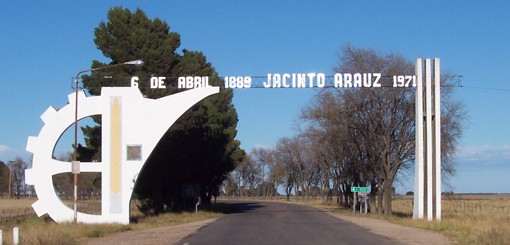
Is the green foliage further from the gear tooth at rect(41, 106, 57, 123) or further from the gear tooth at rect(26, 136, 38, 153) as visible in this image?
the gear tooth at rect(26, 136, 38, 153)

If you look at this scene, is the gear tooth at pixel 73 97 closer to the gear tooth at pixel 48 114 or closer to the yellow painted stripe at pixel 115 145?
the gear tooth at pixel 48 114

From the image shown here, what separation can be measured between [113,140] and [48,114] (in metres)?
4.31

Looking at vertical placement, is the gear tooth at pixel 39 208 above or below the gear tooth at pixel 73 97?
below

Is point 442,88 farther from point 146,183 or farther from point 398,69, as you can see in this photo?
point 146,183

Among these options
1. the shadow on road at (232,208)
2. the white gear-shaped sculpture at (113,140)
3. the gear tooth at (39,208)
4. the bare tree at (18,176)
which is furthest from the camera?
the bare tree at (18,176)

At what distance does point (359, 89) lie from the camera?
5666cm

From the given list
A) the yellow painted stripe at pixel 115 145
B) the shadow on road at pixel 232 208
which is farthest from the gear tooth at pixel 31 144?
the shadow on road at pixel 232 208

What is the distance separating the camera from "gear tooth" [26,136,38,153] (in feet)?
136

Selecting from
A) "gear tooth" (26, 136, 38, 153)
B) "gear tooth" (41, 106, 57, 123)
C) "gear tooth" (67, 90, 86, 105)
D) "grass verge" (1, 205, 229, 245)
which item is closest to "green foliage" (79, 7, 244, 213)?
"grass verge" (1, 205, 229, 245)

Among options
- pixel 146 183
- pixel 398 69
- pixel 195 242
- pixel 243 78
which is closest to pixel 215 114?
pixel 146 183

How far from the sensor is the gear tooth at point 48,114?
137ft

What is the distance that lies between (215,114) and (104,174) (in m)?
26.4

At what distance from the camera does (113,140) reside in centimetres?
4116

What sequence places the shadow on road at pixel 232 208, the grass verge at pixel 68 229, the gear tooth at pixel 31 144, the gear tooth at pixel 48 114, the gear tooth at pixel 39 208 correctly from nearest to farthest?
the grass verge at pixel 68 229 → the gear tooth at pixel 39 208 → the gear tooth at pixel 31 144 → the gear tooth at pixel 48 114 → the shadow on road at pixel 232 208
